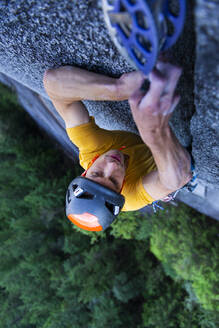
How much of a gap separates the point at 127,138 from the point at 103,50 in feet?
2.39

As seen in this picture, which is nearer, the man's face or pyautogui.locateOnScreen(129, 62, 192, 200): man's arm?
pyautogui.locateOnScreen(129, 62, 192, 200): man's arm

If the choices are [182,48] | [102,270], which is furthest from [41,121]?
[182,48]

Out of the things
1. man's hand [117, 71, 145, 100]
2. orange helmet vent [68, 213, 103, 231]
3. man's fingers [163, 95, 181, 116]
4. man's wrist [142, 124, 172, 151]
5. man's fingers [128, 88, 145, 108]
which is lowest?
orange helmet vent [68, 213, 103, 231]

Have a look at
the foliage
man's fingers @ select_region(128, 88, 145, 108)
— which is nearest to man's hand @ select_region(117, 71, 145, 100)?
man's fingers @ select_region(128, 88, 145, 108)

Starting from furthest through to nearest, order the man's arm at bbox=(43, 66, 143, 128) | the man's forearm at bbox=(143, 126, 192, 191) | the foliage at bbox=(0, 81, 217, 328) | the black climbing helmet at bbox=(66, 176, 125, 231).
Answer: the foliage at bbox=(0, 81, 217, 328) < the black climbing helmet at bbox=(66, 176, 125, 231) < the man's arm at bbox=(43, 66, 143, 128) < the man's forearm at bbox=(143, 126, 192, 191)

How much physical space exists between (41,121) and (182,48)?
457 cm

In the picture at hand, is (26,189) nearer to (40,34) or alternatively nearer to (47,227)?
(47,227)

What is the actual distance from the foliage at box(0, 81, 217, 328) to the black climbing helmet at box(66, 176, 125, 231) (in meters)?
2.17

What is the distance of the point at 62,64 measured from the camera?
149 centimetres

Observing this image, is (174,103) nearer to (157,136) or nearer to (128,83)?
(157,136)

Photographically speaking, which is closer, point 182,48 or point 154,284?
point 182,48

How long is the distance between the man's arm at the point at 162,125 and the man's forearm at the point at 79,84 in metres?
0.37

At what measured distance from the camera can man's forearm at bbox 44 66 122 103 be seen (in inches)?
51.5

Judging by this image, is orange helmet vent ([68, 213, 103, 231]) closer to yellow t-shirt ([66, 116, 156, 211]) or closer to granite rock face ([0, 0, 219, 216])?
yellow t-shirt ([66, 116, 156, 211])
